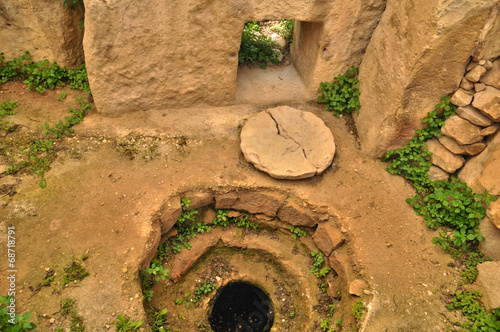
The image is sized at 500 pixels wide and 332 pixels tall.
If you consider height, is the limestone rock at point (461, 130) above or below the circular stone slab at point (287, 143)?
above

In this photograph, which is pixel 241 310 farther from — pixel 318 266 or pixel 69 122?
pixel 69 122

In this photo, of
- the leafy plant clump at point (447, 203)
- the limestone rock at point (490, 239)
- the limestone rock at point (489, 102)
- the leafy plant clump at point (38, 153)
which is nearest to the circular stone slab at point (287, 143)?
the leafy plant clump at point (447, 203)

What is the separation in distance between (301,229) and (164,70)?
9.34 feet

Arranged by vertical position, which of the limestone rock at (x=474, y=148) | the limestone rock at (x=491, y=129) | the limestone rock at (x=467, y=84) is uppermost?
the limestone rock at (x=467, y=84)

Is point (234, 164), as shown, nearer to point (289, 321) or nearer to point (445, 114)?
point (289, 321)

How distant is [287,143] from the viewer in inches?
206

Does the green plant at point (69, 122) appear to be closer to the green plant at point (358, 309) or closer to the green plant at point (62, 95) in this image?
the green plant at point (62, 95)

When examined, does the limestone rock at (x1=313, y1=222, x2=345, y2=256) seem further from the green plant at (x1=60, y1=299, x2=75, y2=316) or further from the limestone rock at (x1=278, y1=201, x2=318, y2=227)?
the green plant at (x1=60, y1=299, x2=75, y2=316)

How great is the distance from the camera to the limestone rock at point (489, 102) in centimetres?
433

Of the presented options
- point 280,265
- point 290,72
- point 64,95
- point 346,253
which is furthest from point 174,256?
point 290,72

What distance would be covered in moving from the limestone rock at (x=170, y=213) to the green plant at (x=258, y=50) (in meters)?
2.87

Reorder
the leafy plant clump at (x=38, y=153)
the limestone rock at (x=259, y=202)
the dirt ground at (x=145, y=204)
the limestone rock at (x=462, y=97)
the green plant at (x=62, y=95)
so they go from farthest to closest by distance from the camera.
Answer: the green plant at (x=62, y=95) < the limestone rock at (x=259, y=202) < the leafy plant clump at (x=38, y=153) < the limestone rock at (x=462, y=97) < the dirt ground at (x=145, y=204)

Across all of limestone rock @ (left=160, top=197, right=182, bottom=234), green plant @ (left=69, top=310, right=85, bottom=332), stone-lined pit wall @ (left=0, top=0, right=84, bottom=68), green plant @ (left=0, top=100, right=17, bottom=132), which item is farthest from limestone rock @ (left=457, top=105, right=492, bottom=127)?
green plant @ (left=0, top=100, right=17, bottom=132)

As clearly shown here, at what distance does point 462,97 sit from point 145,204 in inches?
157
